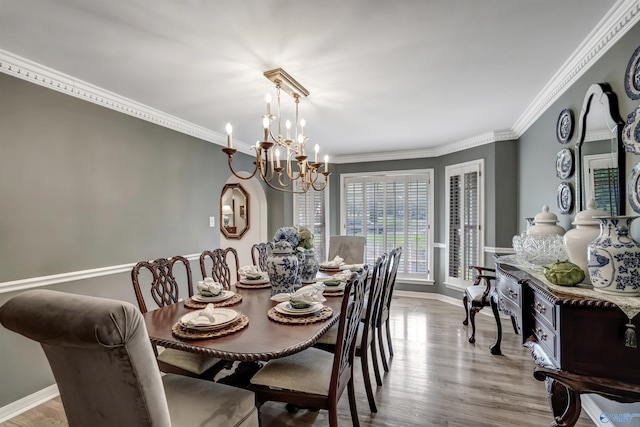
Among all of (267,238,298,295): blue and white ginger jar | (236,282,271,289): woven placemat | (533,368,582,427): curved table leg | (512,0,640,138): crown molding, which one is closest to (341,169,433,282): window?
(512,0,640,138): crown molding

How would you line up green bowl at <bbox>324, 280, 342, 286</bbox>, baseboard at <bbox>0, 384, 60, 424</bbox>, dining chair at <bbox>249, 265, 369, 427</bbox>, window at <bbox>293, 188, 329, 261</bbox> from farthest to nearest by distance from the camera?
1. window at <bbox>293, 188, 329, 261</bbox>
2. green bowl at <bbox>324, 280, 342, 286</bbox>
3. baseboard at <bbox>0, 384, 60, 424</bbox>
4. dining chair at <bbox>249, 265, 369, 427</bbox>

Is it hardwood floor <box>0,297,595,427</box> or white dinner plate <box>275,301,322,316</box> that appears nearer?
white dinner plate <box>275,301,322,316</box>

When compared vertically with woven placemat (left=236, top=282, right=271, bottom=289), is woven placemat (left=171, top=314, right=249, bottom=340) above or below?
above

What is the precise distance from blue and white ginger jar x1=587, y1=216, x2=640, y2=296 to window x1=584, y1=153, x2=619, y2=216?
486 millimetres

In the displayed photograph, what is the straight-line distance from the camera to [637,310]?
1218 mm

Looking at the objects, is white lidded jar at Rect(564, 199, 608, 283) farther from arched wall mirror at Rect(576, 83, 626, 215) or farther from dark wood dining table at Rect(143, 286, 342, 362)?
dark wood dining table at Rect(143, 286, 342, 362)

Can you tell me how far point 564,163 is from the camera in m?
2.49

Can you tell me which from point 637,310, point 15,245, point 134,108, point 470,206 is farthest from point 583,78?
point 15,245

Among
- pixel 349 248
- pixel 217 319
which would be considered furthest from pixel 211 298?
pixel 349 248

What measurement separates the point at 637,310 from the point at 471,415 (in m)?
1.32

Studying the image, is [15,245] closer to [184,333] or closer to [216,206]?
[184,333]

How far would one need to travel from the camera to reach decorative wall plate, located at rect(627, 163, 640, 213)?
61.1 inches

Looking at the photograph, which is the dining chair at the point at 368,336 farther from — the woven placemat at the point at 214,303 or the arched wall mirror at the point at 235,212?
the arched wall mirror at the point at 235,212

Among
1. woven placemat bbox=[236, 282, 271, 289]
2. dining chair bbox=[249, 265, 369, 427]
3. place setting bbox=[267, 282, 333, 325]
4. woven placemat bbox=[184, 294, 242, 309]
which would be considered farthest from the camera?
woven placemat bbox=[236, 282, 271, 289]
